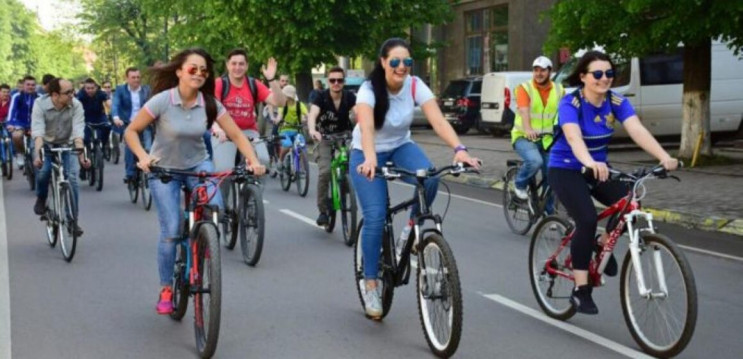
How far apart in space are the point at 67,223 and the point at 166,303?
10.2 feet

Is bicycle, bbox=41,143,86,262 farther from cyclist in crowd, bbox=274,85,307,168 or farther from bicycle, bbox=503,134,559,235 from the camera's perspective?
cyclist in crowd, bbox=274,85,307,168

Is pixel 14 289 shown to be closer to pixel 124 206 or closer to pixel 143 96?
pixel 124 206

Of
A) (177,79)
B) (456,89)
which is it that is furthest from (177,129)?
(456,89)

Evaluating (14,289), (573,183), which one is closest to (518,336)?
(573,183)

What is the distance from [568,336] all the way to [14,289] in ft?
13.8

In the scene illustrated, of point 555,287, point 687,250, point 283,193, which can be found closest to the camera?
point 555,287

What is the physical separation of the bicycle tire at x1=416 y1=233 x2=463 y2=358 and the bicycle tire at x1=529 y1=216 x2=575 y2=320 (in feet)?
3.50

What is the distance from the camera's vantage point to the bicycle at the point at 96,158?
15430 mm

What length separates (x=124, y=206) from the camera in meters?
13.3

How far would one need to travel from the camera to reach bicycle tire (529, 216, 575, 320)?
6.35 meters

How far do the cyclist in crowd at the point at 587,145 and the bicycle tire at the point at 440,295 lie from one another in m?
0.93

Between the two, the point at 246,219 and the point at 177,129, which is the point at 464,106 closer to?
the point at 246,219

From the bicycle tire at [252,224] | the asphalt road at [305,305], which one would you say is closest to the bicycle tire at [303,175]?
the asphalt road at [305,305]

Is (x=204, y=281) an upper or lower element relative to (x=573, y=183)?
lower
